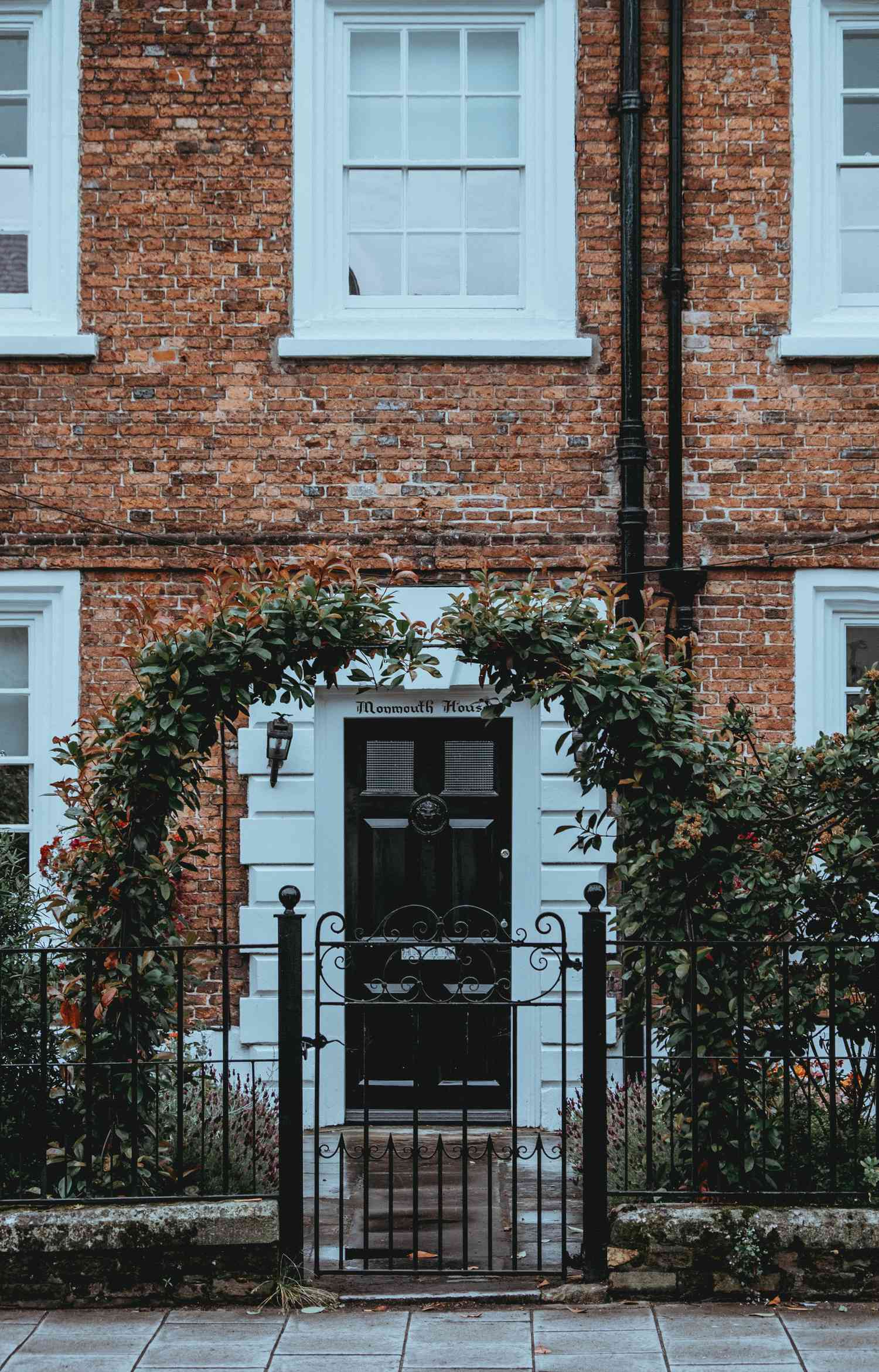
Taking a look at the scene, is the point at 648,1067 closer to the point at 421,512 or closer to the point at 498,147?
the point at 421,512

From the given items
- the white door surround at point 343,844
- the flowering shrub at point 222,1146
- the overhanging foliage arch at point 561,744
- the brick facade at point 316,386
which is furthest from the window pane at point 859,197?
the flowering shrub at point 222,1146

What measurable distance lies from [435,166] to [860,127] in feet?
8.87

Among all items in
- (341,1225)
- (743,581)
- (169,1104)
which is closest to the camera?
(341,1225)

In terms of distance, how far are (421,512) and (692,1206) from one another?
14.9 feet

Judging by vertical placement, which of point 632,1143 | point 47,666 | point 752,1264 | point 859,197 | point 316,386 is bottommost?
point 752,1264

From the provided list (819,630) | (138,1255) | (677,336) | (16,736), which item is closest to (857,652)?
(819,630)

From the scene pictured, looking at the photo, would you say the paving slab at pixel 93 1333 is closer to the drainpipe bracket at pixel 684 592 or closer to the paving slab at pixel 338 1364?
the paving slab at pixel 338 1364

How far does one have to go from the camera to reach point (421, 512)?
29.1 feet

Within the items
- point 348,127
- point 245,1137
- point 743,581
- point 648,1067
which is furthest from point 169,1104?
point 348,127

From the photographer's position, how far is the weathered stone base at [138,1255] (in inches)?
225

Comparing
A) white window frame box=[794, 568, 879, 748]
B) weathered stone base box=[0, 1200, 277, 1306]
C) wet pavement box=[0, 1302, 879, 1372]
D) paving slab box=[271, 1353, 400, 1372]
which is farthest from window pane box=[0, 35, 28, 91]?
paving slab box=[271, 1353, 400, 1372]

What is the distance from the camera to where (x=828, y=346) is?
880 cm

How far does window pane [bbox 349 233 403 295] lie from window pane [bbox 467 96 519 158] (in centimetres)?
77

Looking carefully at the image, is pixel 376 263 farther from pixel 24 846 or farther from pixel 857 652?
pixel 24 846
